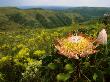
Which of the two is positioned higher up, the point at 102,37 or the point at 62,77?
the point at 102,37

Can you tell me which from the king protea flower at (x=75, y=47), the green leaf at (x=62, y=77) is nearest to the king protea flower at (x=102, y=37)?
the king protea flower at (x=75, y=47)

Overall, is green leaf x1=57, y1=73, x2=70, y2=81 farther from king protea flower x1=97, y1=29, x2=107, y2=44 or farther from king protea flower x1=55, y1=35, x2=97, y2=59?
king protea flower x1=97, y1=29, x2=107, y2=44

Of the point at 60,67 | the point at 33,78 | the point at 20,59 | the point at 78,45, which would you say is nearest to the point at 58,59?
the point at 60,67

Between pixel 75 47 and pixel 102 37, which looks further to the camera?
pixel 102 37

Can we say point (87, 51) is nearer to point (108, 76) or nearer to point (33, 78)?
point (108, 76)

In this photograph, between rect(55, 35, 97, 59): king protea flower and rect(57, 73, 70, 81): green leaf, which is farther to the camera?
rect(57, 73, 70, 81): green leaf

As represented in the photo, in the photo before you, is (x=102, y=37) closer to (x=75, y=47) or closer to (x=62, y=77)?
(x=75, y=47)

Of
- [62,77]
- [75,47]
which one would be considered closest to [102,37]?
[75,47]

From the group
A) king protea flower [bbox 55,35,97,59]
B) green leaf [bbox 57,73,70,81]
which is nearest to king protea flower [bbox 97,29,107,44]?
king protea flower [bbox 55,35,97,59]
